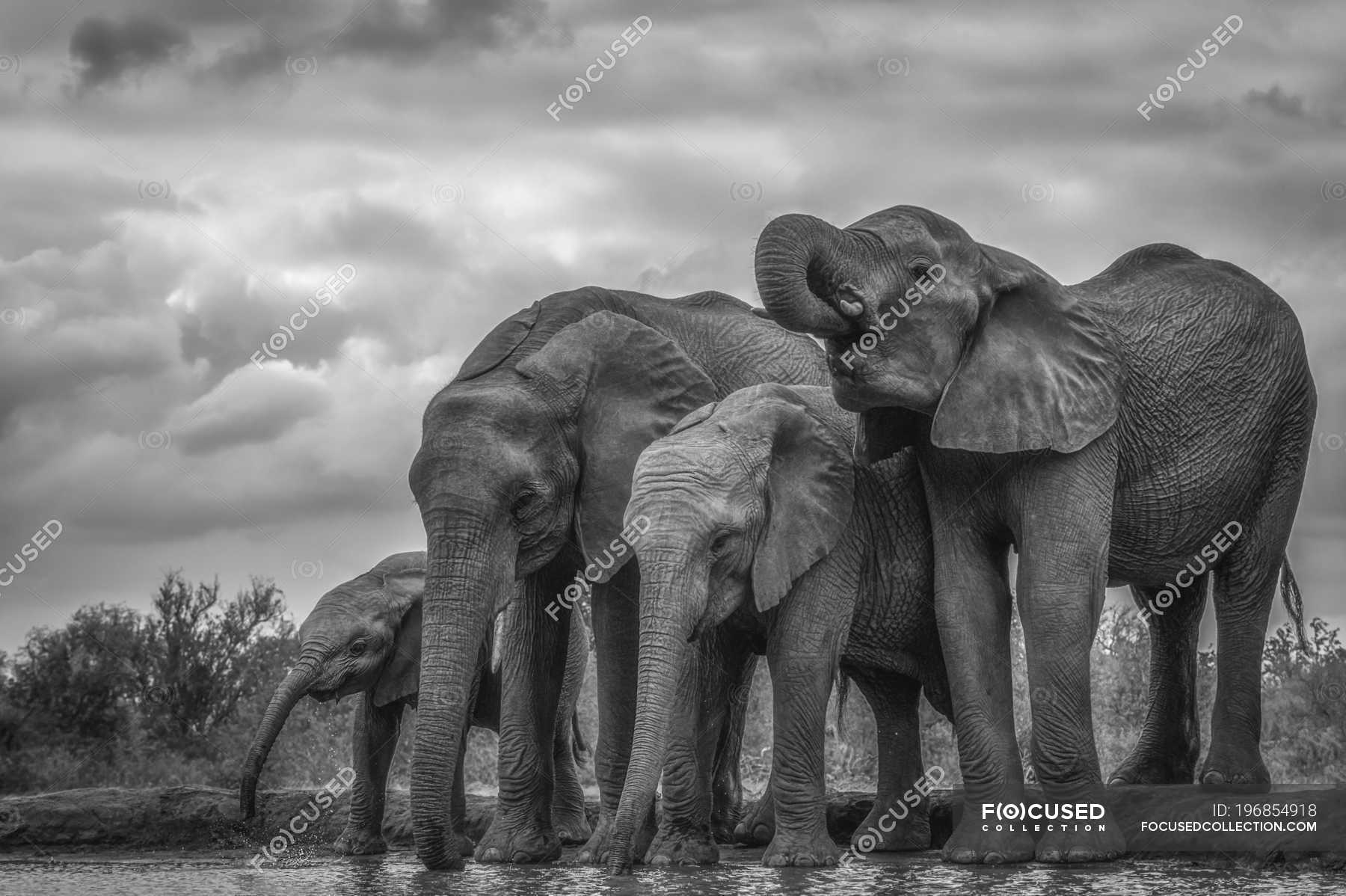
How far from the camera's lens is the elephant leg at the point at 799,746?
9.98m

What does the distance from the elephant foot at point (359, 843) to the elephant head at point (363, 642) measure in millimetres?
691

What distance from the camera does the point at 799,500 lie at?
406 inches

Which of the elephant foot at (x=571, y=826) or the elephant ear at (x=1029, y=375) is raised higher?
the elephant ear at (x=1029, y=375)

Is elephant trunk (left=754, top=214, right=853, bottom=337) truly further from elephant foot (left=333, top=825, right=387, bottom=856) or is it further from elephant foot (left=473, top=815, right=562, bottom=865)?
elephant foot (left=333, top=825, right=387, bottom=856)

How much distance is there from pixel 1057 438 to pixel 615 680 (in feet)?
9.35

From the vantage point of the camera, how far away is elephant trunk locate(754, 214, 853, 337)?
997cm

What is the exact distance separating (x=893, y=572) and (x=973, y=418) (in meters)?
1.30

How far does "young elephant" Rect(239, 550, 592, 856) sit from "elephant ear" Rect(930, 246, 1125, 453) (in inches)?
148

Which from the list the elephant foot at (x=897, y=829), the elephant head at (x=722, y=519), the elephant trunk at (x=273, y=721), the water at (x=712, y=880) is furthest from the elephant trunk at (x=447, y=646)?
the elephant trunk at (x=273, y=721)

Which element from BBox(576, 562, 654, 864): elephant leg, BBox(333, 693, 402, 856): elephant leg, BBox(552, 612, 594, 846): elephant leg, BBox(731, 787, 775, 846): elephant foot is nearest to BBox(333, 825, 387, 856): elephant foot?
BBox(333, 693, 402, 856): elephant leg

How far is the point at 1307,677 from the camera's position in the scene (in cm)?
2064

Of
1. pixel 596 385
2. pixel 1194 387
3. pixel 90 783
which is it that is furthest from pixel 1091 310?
pixel 90 783

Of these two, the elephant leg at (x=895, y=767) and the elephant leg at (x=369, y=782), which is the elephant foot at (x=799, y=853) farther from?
the elephant leg at (x=369, y=782)

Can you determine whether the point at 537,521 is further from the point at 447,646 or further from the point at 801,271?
the point at 801,271
